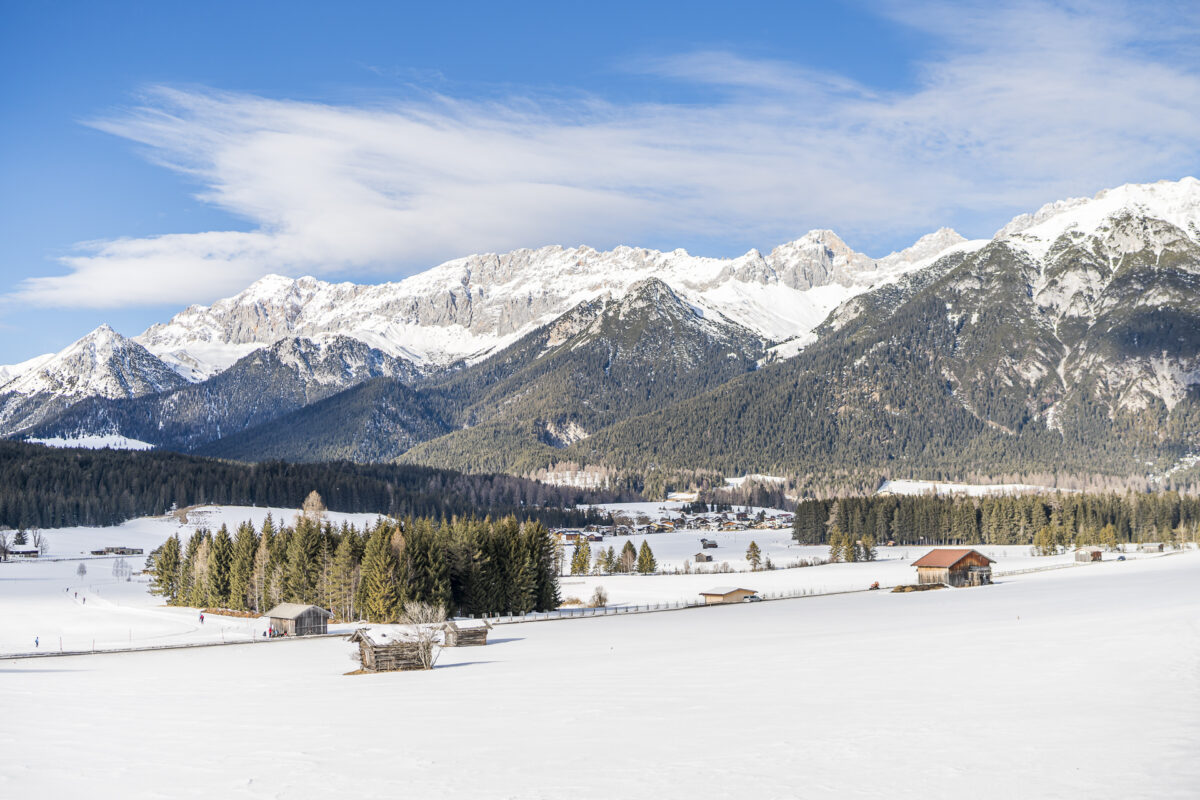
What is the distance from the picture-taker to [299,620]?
88.0m

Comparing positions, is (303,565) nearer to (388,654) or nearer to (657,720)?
(388,654)

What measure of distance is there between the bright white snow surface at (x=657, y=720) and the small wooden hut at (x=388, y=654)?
1.91 m

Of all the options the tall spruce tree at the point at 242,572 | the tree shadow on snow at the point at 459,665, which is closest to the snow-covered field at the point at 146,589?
the tall spruce tree at the point at 242,572

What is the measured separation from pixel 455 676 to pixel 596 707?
18544 mm

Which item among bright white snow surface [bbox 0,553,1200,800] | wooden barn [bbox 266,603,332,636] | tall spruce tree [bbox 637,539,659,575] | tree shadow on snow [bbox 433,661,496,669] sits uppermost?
bright white snow surface [bbox 0,553,1200,800]

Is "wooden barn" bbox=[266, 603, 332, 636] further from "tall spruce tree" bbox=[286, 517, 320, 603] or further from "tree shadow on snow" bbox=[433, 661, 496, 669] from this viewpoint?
"tree shadow on snow" bbox=[433, 661, 496, 669]

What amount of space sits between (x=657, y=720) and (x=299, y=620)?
59972mm

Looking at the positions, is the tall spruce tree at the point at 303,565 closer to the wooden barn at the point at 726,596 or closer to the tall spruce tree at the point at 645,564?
the wooden barn at the point at 726,596

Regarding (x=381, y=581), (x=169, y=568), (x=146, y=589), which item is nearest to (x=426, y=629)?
(x=381, y=581)

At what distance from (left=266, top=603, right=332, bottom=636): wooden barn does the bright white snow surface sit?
59.4 feet

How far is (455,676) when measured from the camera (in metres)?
55.2

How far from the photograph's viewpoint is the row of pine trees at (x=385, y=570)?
96500 millimetres

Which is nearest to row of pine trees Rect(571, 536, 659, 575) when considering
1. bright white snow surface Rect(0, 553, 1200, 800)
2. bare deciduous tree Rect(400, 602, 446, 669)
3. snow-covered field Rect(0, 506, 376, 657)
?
snow-covered field Rect(0, 506, 376, 657)

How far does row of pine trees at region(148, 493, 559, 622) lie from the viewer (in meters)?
96.5
